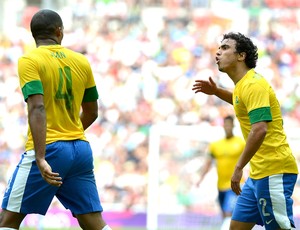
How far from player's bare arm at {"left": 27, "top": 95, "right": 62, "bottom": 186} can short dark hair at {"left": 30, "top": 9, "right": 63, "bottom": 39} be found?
570mm

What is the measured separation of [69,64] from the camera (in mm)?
5949

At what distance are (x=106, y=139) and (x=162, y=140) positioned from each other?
2.31m

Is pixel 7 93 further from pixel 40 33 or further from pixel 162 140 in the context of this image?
pixel 40 33

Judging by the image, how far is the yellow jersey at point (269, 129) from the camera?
6.32 meters

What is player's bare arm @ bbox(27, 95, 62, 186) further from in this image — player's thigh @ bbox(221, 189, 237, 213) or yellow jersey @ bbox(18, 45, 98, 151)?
player's thigh @ bbox(221, 189, 237, 213)

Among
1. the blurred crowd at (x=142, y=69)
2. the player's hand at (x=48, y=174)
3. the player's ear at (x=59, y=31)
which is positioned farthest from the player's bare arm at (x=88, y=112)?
the blurred crowd at (x=142, y=69)

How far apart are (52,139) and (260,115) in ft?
5.36

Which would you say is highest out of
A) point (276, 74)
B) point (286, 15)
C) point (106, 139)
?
point (286, 15)

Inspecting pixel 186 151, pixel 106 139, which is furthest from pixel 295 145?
pixel 106 139

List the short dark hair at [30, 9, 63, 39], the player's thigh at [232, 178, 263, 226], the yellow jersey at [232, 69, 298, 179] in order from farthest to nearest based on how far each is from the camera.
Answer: the player's thigh at [232, 178, 263, 226], the yellow jersey at [232, 69, 298, 179], the short dark hair at [30, 9, 63, 39]

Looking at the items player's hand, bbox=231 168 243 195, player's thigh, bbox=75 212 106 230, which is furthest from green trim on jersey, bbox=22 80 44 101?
player's hand, bbox=231 168 243 195

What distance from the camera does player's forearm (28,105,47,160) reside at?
5.62 m

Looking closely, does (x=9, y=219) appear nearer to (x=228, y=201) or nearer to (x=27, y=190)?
(x=27, y=190)

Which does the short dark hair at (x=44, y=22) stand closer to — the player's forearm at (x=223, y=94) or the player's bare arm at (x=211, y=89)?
the player's bare arm at (x=211, y=89)
